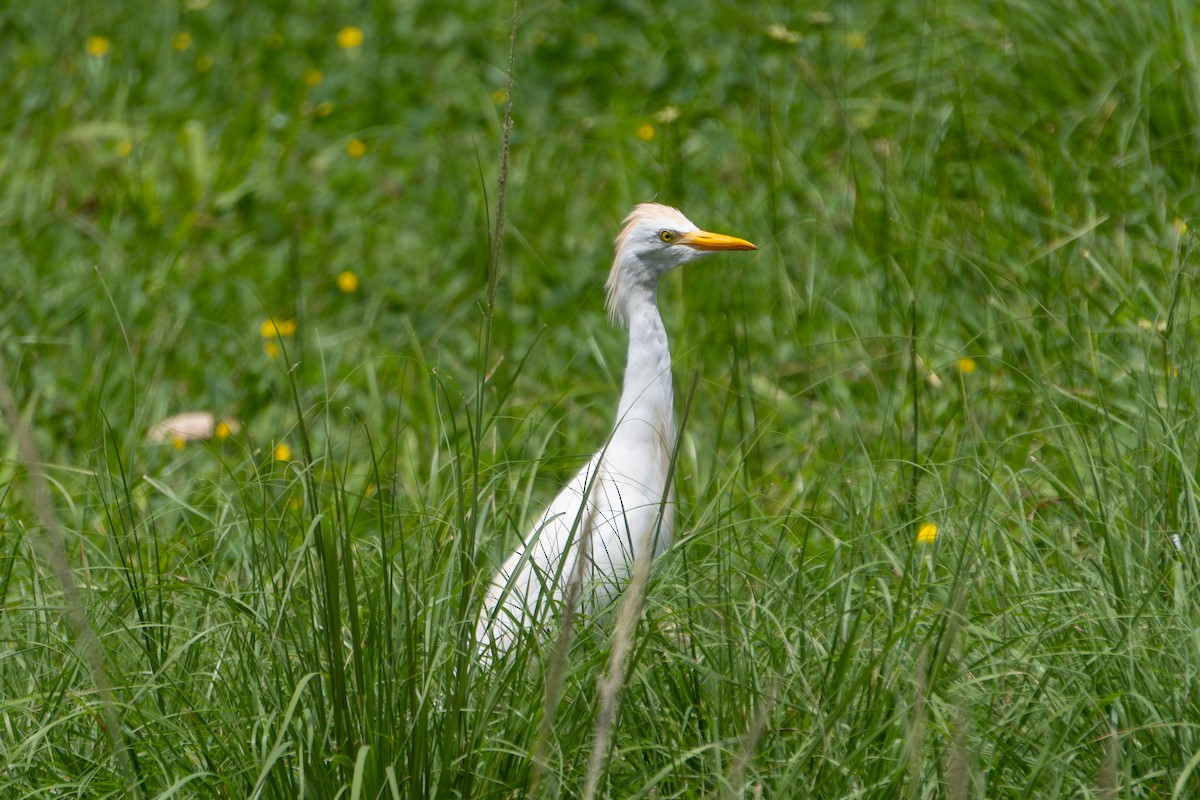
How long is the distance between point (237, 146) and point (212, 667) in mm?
3599

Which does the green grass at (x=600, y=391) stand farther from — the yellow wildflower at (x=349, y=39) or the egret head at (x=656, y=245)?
the egret head at (x=656, y=245)

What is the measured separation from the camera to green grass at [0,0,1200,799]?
6.45 feet

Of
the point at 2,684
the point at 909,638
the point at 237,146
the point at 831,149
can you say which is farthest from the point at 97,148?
the point at 909,638

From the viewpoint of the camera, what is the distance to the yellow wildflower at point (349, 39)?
240 inches

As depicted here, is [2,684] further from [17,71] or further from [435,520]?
[17,71]

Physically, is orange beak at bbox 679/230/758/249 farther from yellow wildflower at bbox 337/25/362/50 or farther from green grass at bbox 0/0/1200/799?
yellow wildflower at bbox 337/25/362/50

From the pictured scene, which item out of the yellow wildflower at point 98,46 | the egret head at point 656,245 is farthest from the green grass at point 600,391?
the egret head at point 656,245

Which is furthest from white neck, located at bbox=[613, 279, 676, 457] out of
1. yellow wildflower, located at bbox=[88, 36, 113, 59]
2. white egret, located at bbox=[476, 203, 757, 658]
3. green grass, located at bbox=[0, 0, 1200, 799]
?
yellow wildflower, located at bbox=[88, 36, 113, 59]

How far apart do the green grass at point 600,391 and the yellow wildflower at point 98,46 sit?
0.24ft

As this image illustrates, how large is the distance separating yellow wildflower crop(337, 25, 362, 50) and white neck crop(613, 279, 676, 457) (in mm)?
3501

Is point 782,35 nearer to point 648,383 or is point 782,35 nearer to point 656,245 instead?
point 656,245

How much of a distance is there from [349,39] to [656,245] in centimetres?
347

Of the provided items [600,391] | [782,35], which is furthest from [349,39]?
[600,391]

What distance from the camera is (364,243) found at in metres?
5.12
